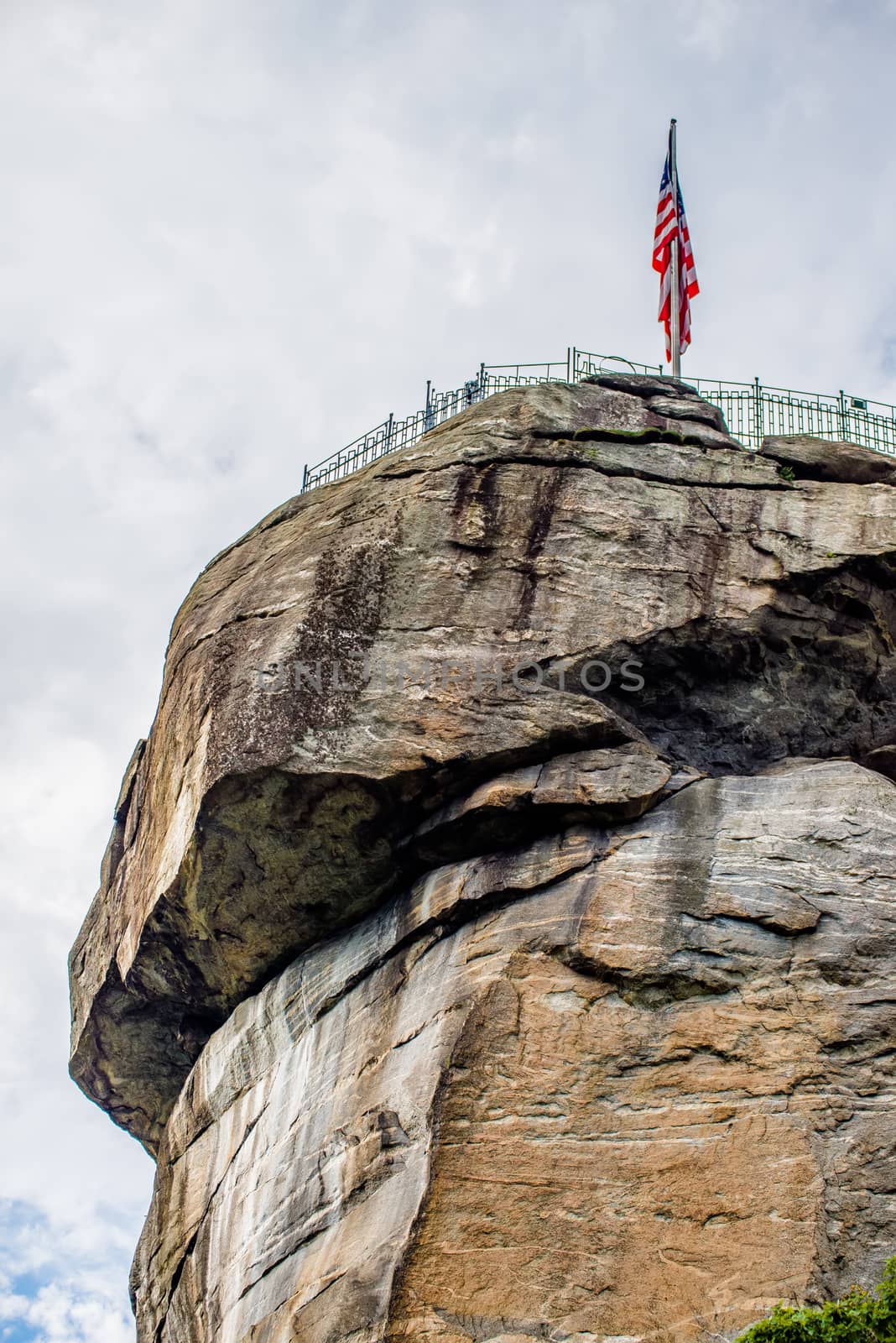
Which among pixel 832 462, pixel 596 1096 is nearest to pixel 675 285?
pixel 832 462

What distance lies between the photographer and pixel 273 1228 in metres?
18.0

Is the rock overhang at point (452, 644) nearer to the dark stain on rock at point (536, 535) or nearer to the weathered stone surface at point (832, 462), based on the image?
Result: the dark stain on rock at point (536, 535)

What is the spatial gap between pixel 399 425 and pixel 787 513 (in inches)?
242

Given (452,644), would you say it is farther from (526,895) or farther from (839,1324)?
(839,1324)

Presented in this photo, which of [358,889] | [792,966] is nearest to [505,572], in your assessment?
[358,889]

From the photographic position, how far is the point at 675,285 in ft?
84.5

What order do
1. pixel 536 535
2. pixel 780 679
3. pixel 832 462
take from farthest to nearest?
1. pixel 832 462
2. pixel 780 679
3. pixel 536 535

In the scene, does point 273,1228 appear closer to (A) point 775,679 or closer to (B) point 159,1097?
(B) point 159,1097

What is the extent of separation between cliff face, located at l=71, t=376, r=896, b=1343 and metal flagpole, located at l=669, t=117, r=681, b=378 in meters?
2.22

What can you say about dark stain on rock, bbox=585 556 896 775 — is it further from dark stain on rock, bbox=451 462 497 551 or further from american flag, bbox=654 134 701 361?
american flag, bbox=654 134 701 361

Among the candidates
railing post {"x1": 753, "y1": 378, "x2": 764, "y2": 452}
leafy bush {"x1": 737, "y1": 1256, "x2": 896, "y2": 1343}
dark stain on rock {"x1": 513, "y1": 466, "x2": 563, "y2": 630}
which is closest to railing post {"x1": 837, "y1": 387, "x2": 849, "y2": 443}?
railing post {"x1": 753, "y1": 378, "x2": 764, "y2": 452}

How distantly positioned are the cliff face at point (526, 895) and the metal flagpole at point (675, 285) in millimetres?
2222

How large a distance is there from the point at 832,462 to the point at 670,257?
5.55 metres

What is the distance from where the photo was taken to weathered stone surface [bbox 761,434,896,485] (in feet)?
73.3
